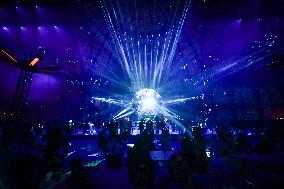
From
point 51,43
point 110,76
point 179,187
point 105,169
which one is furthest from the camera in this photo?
point 110,76

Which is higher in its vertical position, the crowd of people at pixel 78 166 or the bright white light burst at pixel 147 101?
the bright white light burst at pixel 147 101

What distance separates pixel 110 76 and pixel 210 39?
14694 mm

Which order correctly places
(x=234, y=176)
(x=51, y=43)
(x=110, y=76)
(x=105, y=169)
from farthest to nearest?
A: (x=110, y=76) → (x=51, y=43) → (x=105, y=169) → (x=234, y=176)

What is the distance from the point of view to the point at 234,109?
2578 centimetres

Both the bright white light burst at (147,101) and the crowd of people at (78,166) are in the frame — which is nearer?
the crowd of people at (78,166)

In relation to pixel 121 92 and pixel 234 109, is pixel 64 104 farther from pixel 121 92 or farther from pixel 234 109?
pixel 234 109

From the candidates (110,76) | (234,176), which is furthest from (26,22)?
(234,176)

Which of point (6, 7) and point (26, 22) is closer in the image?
point (6, 7)

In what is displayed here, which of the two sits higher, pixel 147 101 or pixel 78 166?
pixel 147 101

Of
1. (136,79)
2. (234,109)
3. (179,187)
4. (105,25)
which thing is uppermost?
(105,25)

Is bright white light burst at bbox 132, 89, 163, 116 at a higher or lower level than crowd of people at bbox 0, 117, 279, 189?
higher

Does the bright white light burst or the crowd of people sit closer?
the crowd of people

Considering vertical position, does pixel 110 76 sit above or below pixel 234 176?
above

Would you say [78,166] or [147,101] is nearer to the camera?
[78,166]
